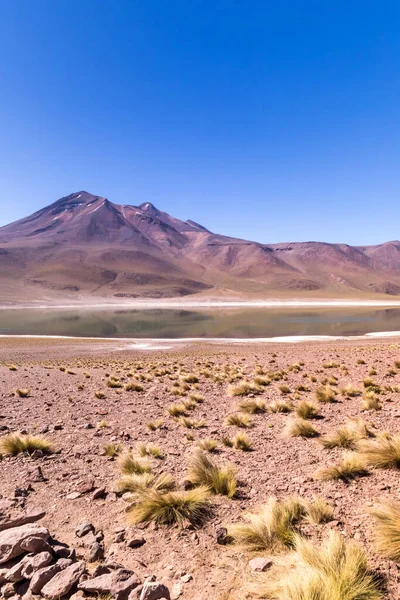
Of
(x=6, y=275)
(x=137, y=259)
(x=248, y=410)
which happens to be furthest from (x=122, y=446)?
(x=137, y=259)

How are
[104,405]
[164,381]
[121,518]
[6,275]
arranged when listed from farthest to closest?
[6,275] → [164,381] → [104,405] → [121,518]

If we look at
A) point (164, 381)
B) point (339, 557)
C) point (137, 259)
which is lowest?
point (164, 381)

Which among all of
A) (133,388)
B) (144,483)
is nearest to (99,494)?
(144,483)

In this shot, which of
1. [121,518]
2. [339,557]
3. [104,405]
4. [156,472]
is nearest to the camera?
[339,557]

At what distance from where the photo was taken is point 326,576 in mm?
2514

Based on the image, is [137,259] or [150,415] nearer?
[150,415]

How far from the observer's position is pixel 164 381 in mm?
12594

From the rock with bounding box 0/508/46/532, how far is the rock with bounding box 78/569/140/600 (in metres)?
1.28

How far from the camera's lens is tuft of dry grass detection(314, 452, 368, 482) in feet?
14.3

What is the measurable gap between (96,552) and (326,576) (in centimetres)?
191

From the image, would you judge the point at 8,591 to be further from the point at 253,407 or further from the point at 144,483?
the point at 253,407

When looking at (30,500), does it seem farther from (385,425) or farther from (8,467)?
(385,425)

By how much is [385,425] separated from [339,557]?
436 centimetres

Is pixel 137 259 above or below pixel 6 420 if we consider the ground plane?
above
